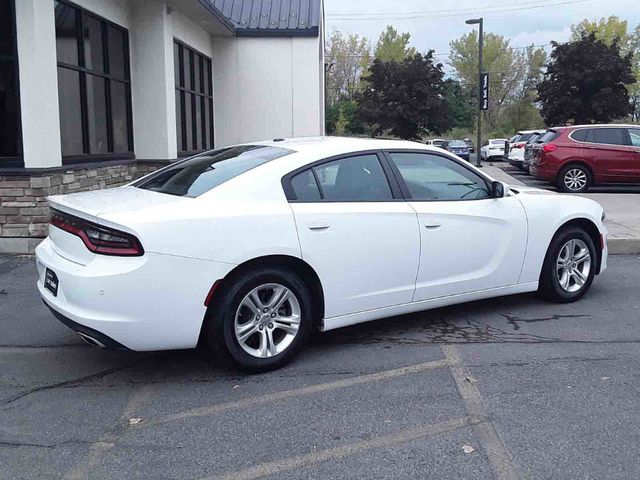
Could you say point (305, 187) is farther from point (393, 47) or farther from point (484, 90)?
point (393, 47)

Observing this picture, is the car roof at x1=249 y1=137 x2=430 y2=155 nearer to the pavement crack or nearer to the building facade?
the pavement crack

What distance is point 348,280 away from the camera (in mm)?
4875

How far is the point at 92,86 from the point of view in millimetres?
10555

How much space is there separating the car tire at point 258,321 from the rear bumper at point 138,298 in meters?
0.14

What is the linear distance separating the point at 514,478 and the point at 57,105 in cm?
749

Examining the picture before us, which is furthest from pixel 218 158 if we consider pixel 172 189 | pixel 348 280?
pixel 348 280

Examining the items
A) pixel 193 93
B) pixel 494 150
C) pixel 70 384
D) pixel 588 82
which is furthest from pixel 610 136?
pixel 494 150

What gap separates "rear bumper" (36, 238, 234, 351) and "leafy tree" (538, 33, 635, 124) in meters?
33.2

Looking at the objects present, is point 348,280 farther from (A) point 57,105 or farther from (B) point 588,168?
(B) point 588,168

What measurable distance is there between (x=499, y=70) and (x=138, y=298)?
65.3m

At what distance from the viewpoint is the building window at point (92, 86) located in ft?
31.6

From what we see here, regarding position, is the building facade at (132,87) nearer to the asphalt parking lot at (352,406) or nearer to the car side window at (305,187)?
the asphalt parking lot at (352,406)

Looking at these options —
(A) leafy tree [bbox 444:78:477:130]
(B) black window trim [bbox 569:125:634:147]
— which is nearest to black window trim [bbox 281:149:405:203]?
(B) black window trim [bbox 569:125:634:147]

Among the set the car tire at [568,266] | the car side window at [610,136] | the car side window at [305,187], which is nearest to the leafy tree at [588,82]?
the car side window at [610,136]
